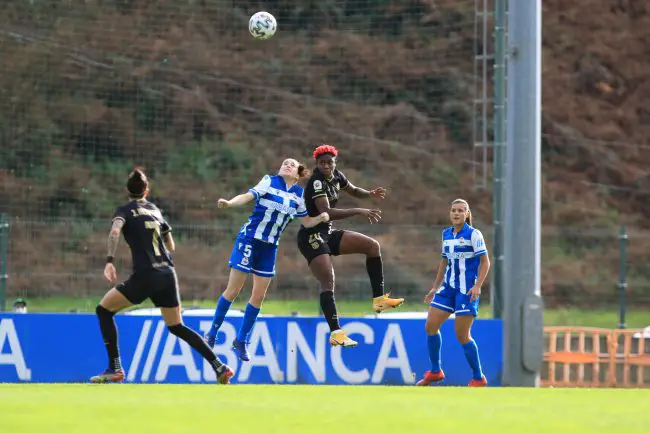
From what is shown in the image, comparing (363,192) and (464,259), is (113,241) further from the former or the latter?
(464,259)

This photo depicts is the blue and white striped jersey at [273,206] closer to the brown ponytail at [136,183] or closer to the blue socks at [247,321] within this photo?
the blue socks at [247,321]

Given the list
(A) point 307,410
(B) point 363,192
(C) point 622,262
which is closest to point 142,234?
(A) point 307,410

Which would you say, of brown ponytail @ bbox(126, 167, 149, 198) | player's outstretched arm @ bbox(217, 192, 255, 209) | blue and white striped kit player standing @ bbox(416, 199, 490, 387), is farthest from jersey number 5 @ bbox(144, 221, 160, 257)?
blue and white striped kit player standing @ bbox(416, 199, 490, 387)

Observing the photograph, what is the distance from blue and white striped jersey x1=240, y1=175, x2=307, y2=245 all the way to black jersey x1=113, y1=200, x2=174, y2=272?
230 cm

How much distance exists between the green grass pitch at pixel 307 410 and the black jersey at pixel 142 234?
0.98 meters

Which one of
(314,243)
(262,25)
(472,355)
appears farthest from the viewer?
(262,25)

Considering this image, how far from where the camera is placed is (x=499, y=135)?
50.6ft

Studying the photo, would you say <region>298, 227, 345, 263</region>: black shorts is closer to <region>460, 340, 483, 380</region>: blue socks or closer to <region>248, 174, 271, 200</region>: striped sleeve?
<region>248, 174, 271, 200</region>: striped sleeve

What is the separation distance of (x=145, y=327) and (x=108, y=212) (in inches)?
656

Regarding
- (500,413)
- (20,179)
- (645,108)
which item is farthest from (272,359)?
(645,108)

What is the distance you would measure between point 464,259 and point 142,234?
3.60 metres

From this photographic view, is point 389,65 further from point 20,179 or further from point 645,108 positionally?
point 645,108

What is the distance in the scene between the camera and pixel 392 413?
865 cm

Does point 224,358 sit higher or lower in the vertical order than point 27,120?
lower
